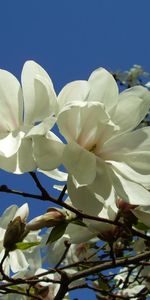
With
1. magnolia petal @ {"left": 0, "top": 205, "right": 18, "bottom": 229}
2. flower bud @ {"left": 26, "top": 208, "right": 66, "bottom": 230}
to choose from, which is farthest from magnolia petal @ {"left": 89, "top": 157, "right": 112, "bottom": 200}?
magnolia petal @ {"left": 0, "top": 205, "right": 18, "bottom": 229}

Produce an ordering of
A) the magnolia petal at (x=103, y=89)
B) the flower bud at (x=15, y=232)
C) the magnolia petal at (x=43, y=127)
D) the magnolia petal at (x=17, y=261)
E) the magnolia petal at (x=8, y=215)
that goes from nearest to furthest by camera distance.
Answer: the magnolia petal at (x=43, y=127) < the magnolia petal at (x=103, y=89) < the flower bud at (x=15, y=232) < the magnolia petal at (x=8, y=215) < the magnolia petal at (x=17, y=261)

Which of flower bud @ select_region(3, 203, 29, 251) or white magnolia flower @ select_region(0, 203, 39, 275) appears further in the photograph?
white magnolia flower @ select_region(0, 203, 39, 275)

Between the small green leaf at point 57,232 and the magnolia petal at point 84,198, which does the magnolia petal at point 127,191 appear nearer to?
the magnolia petal at point 84,198

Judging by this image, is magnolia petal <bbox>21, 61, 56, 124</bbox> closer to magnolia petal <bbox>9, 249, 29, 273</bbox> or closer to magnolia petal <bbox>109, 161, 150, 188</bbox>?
magnolia petal <bbox>109, 161, 150, 188</bbox>

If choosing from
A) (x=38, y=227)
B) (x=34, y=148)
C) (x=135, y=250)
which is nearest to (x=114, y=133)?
(x=34, y=148)

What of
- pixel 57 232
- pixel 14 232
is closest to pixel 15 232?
pixel 14 232

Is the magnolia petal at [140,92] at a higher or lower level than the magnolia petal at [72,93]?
lower

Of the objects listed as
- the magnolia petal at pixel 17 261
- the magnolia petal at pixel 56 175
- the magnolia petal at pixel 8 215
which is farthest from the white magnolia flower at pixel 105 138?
the magnolia petal at pixel 17 261

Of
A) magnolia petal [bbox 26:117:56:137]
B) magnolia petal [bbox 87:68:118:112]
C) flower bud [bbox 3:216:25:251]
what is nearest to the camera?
magnolia petal [bbox 26:117:56:137]
